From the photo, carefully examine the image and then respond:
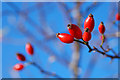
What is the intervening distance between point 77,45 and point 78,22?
569 millimetres

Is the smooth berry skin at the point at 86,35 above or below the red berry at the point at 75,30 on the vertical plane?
below

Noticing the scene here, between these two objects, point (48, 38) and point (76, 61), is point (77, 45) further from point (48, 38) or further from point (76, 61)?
point (48, 38)

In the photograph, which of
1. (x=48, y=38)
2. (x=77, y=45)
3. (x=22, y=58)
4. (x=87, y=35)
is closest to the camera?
(x=87, y=35)

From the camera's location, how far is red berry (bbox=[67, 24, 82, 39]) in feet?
3.83

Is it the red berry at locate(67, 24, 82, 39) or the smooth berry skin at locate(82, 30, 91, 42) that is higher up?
the red berry at locate(67, 24, 82, 39)

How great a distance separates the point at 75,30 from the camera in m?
1.17

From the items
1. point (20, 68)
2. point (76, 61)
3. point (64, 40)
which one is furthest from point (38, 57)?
point (64, 40)

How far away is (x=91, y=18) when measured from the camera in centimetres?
125

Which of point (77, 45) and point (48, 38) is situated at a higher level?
point (48, 38)

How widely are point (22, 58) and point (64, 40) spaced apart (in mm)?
1016

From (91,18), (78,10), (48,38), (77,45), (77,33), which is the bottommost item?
(77,33)

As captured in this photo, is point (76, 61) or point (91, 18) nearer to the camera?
point (91, 18)

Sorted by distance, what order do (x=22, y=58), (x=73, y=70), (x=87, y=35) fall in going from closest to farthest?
(x=87, y=35) → (x=22, y=58) → (x=73, y=70)

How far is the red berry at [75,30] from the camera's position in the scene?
1168 millimetres
